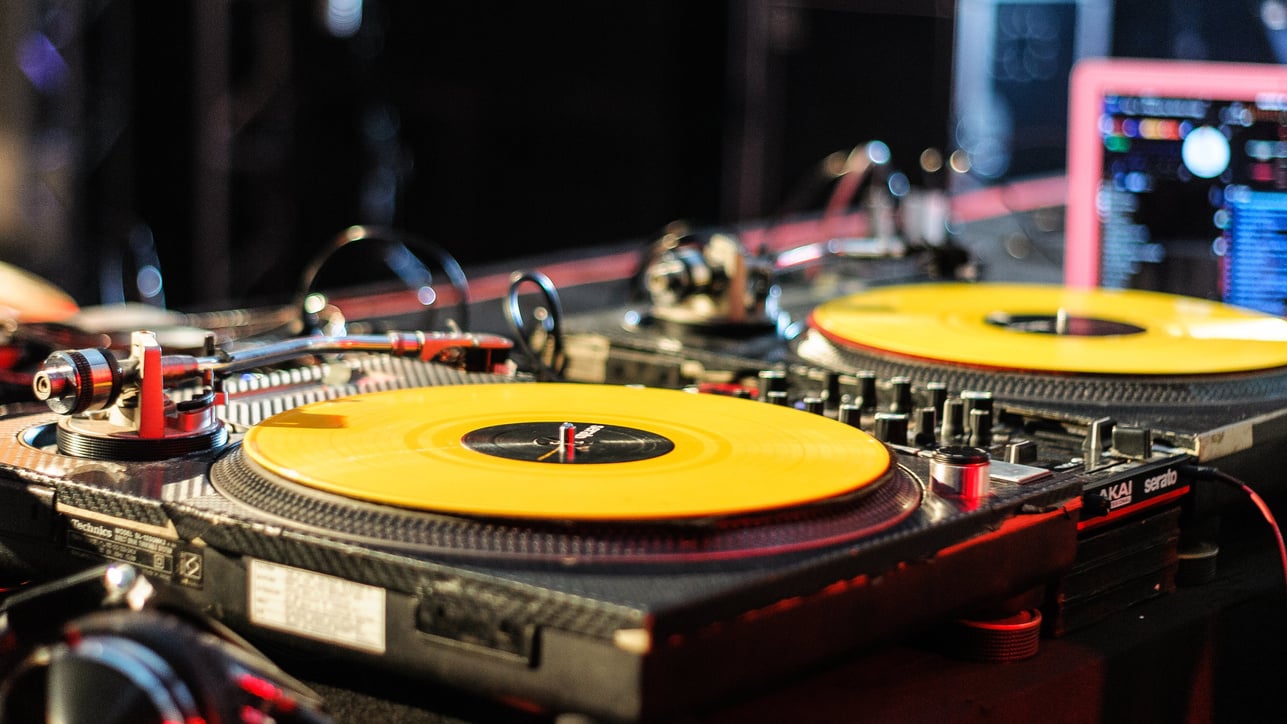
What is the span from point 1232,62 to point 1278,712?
178 centimetres

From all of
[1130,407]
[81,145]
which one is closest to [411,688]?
[1130,407]

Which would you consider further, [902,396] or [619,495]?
[902,396]

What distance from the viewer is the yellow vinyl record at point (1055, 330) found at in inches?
50.9

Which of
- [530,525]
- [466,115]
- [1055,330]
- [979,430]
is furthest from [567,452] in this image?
[466,115]

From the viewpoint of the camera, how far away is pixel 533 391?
113cm

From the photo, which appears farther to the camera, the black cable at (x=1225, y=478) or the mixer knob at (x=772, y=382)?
the mixer knob at (x=772, y=382)

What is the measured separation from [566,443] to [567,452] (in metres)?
0.01

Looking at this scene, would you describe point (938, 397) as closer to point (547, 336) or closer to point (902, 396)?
point (902, 396)

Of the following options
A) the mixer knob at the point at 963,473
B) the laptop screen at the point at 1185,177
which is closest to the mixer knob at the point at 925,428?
the mixer knob at the point at 963,473

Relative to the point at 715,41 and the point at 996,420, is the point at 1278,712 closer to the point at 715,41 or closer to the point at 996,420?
the point at 996,420

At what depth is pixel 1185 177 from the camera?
1.91m

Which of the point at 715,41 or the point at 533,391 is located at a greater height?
the point at 715,41

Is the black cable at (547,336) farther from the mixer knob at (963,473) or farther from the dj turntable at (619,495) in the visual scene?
the mixer knob at (963,473)

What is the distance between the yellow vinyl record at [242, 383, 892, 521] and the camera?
798 millimetres
